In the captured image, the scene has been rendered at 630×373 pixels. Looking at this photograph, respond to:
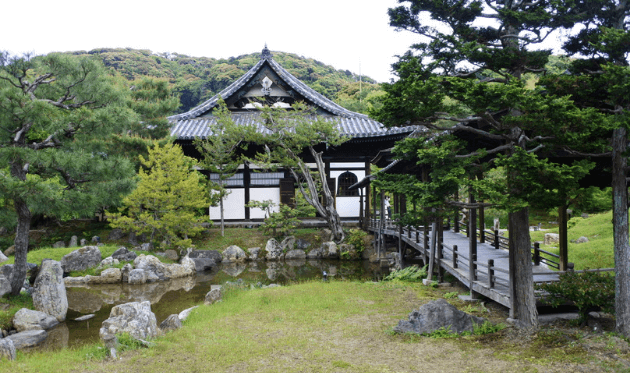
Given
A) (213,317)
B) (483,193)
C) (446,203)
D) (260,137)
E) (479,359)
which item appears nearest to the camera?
(479,359)

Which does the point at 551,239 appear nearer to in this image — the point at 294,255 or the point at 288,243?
the point at 294,255

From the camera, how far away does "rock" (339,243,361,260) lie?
62.2 ft

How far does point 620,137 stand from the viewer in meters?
6.11

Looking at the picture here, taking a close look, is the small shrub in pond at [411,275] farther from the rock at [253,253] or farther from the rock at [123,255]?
the rock at [123,255]

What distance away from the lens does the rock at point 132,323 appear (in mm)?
7395

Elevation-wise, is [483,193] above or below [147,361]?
above

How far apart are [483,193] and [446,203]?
2.82 feet

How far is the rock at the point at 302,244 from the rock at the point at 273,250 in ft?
2.75

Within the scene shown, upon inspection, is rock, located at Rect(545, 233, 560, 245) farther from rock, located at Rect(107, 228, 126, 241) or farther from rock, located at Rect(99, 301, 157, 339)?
rock, located at Rect(107, 228, 126, 241)

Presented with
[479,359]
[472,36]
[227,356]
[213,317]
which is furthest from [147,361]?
[472,36]

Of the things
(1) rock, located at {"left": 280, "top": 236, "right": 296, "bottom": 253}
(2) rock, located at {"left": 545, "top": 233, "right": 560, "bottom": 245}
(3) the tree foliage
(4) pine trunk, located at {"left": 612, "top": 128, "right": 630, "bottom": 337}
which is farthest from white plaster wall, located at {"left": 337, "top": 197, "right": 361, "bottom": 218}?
(4) pine trunk, located at {"left": 612, "top": 128, "right": 630, "bottom": 337}

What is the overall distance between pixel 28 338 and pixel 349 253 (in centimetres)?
1264

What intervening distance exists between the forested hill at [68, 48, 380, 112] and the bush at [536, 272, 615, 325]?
38.2 metres

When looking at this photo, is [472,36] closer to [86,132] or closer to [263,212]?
[86,132]
